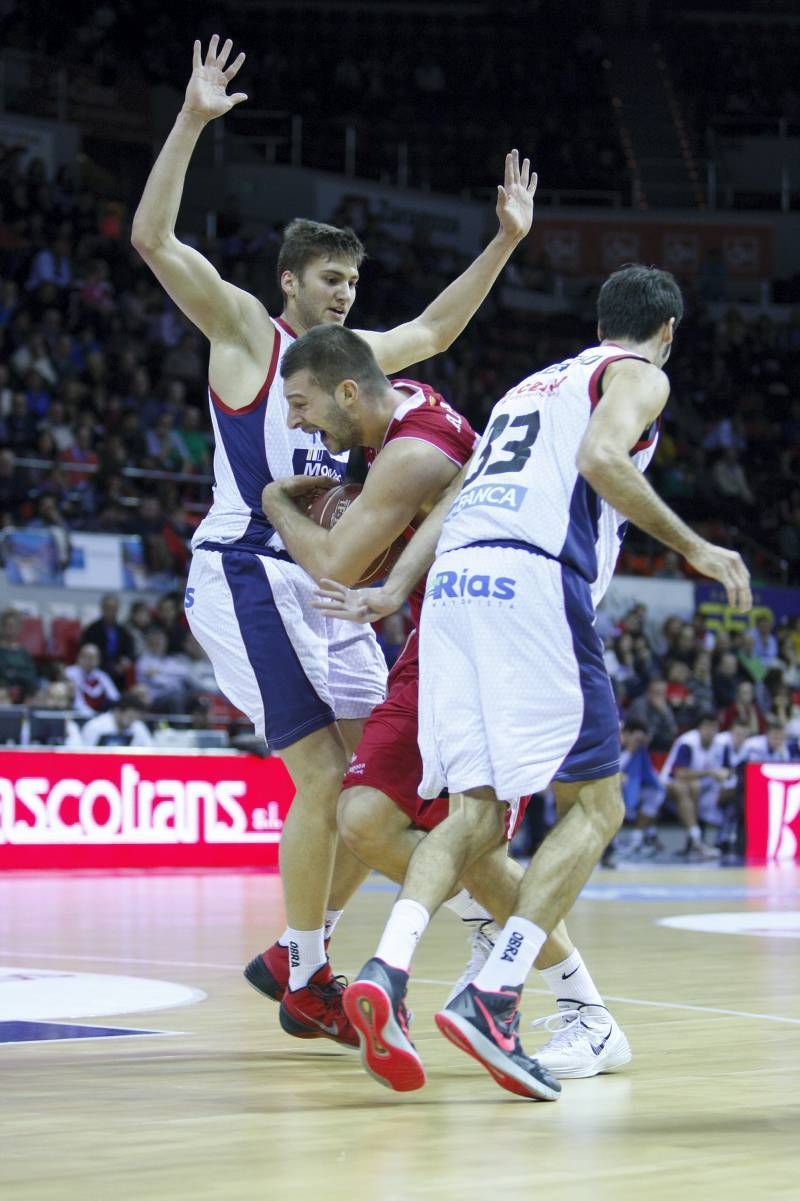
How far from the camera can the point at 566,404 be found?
4188 mm

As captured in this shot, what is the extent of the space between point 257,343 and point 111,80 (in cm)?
1905

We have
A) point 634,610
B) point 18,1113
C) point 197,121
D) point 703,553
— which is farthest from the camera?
point 634,610

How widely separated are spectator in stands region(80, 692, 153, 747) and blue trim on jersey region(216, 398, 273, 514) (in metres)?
7.97

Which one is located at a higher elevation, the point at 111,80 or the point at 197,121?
the point at 111,80

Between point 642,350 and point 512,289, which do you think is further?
point 512,289

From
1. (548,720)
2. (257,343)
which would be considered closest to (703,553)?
(548,720)

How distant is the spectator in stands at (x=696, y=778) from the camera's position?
15.4m

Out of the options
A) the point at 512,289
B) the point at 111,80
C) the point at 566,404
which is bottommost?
the point at 566,404

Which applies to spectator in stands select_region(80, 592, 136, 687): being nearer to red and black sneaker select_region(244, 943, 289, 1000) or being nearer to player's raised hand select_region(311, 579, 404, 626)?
red and black sneaker select_region(244, 943, 289, 1000)

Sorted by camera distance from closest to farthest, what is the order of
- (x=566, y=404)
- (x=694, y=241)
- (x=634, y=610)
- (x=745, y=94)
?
1. (x=566, y=404)
2. (x=634, y=610)
3. (x=694, y=241)
4. (x=745, y=94)

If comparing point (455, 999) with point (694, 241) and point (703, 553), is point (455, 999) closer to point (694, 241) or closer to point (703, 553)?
point (703, 553)

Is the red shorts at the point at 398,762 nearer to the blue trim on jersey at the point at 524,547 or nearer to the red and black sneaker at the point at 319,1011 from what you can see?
the blue trim on jersey at the point at 524,547

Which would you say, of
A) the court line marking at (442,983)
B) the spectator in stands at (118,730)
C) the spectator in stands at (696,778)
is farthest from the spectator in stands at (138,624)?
the court line marking at (442,983)

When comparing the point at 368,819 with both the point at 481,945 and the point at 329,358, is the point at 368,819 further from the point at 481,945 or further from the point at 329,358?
the point at 329,358
